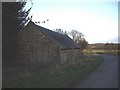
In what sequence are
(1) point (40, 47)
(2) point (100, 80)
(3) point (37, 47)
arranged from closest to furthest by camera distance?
(2) point (100, 80), (1) point (40, 47), (3) point (37, 47)

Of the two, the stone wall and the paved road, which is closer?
the paved road

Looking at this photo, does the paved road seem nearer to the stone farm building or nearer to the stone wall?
the stone farm building

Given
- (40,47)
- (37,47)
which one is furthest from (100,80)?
(37,47)

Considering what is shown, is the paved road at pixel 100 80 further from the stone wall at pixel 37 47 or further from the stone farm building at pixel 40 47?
the stone wall at pixel 37 47

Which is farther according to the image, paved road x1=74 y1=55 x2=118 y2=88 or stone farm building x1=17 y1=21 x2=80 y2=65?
stone farm building x1=17 y1=21 x2=80 y2=65

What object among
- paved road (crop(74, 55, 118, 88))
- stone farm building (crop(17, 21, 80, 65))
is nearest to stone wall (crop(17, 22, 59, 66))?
stone farm building (crop(17, 21, 80, 65))

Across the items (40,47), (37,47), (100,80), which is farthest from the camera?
(37,47)

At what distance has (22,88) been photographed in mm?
11320

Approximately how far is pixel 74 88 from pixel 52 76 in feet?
9.87

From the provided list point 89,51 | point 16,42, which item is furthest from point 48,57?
point 89,51

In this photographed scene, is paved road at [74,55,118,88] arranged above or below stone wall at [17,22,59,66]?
below

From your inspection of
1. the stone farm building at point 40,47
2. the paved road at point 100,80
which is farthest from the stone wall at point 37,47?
the paved road at point 100,80

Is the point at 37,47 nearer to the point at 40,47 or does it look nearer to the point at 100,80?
the point at 40,47

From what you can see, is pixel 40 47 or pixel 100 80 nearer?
pixel 100 80
